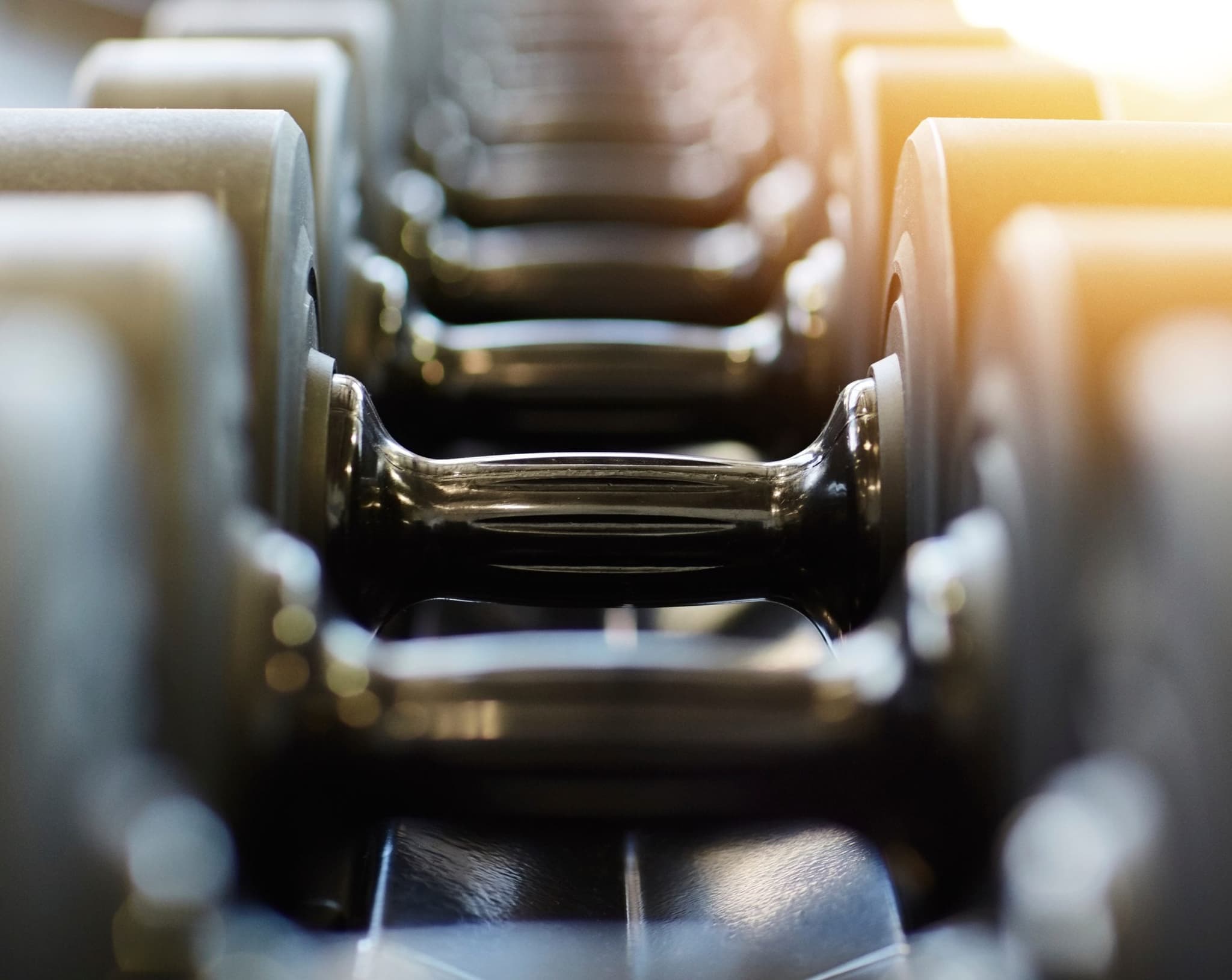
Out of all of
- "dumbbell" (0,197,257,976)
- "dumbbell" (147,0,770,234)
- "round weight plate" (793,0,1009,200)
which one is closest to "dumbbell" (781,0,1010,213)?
"round weight plate" (793,0,1009,200)

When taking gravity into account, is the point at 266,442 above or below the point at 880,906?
above

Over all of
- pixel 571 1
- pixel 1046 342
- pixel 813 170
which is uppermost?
pixel 1046 342

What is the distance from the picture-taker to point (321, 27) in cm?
86

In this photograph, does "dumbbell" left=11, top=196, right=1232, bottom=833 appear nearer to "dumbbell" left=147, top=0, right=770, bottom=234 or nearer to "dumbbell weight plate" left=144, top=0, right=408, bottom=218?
"dumbbell weight plate" left=144, top=0, right=408, bottom=218

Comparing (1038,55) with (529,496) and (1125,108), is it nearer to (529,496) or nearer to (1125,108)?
(1125,108)

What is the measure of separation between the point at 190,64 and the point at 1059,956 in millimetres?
529

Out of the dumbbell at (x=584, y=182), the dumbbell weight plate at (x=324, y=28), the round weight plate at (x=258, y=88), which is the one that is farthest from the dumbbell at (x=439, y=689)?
the dumbbell at (x=584, y=182)

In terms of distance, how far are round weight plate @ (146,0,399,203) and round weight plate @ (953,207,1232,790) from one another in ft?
1.86

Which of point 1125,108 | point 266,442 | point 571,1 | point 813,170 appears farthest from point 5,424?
point 571,1

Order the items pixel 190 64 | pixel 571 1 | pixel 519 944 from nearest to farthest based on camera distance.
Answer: pixel 519 944
pixel 190 64
pixel 571 1

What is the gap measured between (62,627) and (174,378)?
0.20 ft

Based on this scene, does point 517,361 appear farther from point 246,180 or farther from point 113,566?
point 113,566

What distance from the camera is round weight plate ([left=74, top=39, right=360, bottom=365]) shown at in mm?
646

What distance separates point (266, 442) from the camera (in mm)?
443
